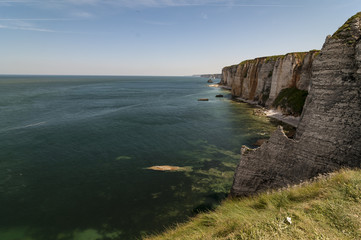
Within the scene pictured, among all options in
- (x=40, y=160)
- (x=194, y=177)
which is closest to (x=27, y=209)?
(x=40, y=160)

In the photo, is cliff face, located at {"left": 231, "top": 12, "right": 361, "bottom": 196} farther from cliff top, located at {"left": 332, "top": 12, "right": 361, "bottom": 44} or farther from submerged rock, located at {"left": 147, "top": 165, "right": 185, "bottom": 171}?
submerged rock, located at {"left": 147, "top": 165, "right": 185, "bottom": 171}

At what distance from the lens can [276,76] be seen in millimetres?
55969

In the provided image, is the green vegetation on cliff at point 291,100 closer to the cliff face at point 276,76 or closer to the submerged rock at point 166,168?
the cliff face at point 276,76

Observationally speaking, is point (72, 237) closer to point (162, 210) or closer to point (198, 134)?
point (162, 210)

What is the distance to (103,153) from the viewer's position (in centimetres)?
2814

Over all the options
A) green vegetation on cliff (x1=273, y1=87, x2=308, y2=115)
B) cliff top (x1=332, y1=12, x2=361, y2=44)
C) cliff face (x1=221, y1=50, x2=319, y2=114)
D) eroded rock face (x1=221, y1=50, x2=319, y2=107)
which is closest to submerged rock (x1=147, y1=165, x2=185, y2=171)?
cliff top (x1=332, y1=12, x2=361, y2=44)

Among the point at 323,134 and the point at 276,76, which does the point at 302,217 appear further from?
the point at 276,76

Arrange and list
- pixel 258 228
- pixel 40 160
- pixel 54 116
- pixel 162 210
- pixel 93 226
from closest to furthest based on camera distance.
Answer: pixel 258 228 → pixel 93 226 → pixel 162 210 → pixel 40 160 → pixel 54 116

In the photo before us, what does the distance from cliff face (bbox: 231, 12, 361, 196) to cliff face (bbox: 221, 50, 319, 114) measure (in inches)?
1426

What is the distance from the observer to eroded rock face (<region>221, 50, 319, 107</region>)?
4672cm

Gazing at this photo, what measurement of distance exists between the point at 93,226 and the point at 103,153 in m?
14.1

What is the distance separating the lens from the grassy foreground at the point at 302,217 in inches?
255

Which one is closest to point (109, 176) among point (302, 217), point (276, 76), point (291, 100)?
point (302, 217)

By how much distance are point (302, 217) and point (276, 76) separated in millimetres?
56669
